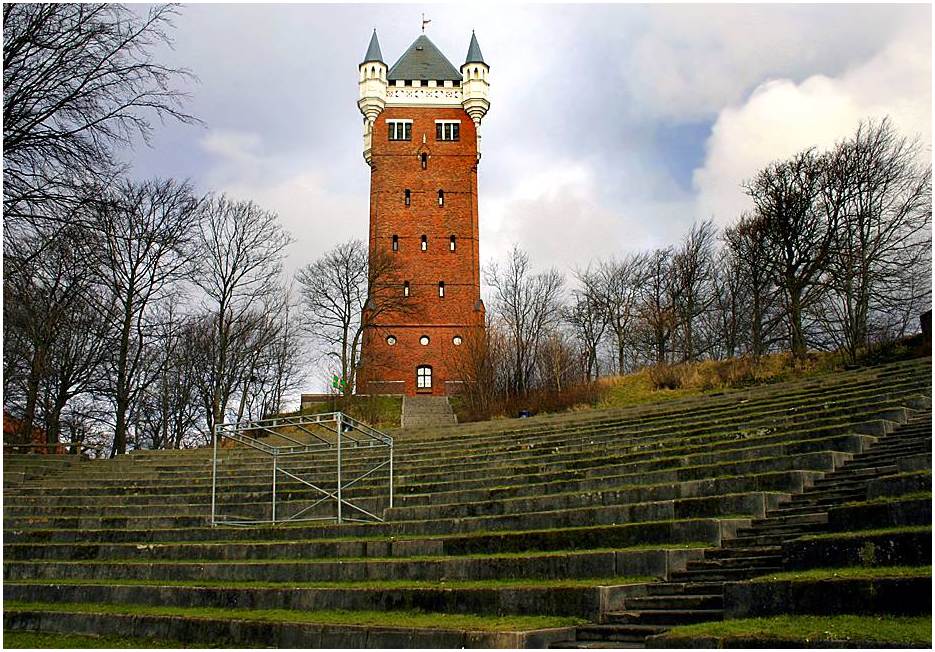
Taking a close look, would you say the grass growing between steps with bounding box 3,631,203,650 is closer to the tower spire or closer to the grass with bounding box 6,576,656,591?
the grass with bounding box 6,576,656,591

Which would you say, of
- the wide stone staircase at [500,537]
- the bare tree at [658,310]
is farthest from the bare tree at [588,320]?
the wide stone staircase at [500,537]

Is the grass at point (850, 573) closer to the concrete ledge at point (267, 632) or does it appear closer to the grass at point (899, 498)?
the grass at point (899, 498)

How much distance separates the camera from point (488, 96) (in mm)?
53469

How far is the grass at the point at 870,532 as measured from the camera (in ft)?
23.3

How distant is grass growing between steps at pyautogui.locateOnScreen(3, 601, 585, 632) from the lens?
316 inches

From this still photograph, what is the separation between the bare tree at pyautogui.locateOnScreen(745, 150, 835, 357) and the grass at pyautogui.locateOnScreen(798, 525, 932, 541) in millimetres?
22078

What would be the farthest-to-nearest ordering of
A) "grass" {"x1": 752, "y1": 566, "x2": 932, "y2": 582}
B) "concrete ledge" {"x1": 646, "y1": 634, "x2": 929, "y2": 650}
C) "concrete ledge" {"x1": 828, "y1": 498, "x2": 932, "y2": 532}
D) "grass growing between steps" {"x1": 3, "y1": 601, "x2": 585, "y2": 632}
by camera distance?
"grass growing between steps" {"x1": 3, "y1": 601, "x2": 585, "y2": 632} < "concrete ledge" {"x1": 828, "y1": 498, "x2": 932, "y2": 532} < "grass" {"x1": 752, "y1": 566, "x2": 932, "y2": 582} < "concrete ledge" {"x1": 646, "y1": 634, "x2": 929, "y2": 650}

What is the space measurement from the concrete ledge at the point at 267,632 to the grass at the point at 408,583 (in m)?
A: 1.03

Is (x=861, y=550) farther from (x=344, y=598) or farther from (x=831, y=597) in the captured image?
(x=344, y=598)

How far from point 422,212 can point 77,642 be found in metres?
42.0

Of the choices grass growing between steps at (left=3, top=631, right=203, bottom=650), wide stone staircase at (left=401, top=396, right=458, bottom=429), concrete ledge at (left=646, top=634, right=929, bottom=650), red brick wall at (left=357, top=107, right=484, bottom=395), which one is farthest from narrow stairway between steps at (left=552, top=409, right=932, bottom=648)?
red brick wall at (left=357, top=107, right=484, bottom=395)

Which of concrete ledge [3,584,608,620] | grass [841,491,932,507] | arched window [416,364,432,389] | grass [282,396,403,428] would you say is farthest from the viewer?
arched window [416,364,432,389]

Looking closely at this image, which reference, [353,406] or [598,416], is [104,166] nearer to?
[598,416]

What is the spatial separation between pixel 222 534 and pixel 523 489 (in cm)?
514
